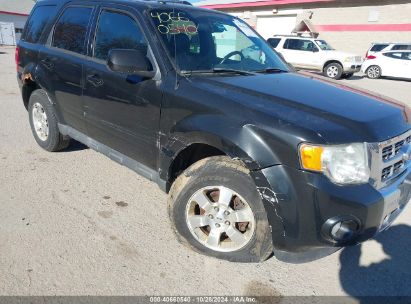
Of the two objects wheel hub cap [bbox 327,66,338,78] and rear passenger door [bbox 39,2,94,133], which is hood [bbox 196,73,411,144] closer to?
rear passenger door [bbox 39,2,94,133]

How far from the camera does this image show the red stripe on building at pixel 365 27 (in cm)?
2154

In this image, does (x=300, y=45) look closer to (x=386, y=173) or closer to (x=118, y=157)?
(x=118, y=157)

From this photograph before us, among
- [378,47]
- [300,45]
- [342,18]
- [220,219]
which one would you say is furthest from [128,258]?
[342,18]

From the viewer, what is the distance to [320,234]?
2.25m

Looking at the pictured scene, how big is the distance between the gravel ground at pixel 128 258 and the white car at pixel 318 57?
13.5m

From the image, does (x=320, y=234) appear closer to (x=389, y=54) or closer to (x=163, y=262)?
(x=163, y=262)

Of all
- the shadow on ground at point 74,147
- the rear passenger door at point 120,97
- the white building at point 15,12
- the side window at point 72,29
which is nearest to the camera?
the rear passenger door at point 120,97

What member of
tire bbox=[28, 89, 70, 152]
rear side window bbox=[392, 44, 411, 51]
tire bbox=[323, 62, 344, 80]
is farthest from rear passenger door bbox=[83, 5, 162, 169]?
rear side window bbox=[392, 44, 411, 51]

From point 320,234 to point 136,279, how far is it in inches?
51.6

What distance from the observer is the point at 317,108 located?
96.0 inches

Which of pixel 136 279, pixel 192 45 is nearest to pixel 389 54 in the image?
pixel 192 45

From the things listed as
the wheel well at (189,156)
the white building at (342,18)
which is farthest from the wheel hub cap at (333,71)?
the wheel well at (189,156)

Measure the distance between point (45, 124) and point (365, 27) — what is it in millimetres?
23403

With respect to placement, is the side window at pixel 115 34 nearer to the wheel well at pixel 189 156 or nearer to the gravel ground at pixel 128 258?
the wheel well at pixel 189 156
